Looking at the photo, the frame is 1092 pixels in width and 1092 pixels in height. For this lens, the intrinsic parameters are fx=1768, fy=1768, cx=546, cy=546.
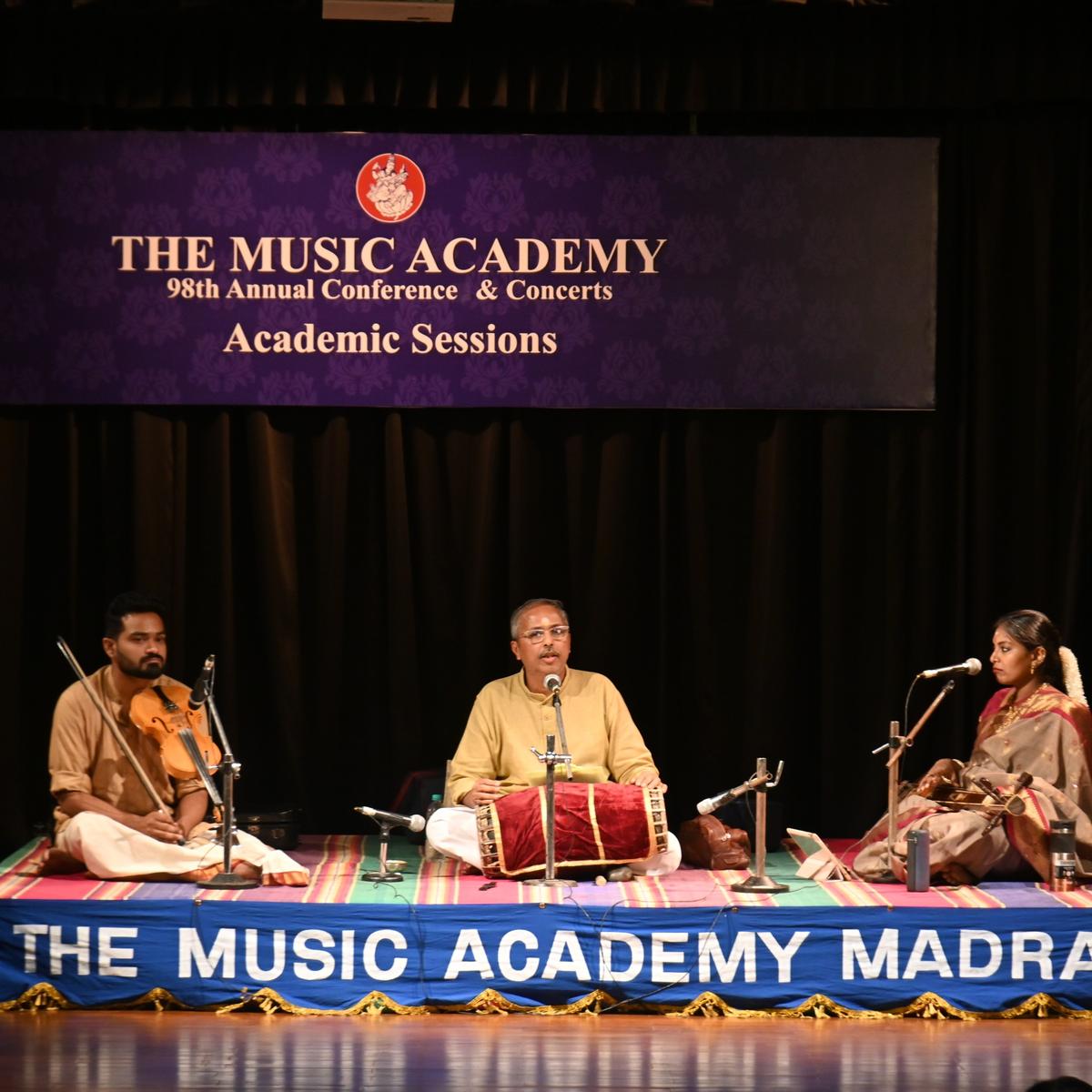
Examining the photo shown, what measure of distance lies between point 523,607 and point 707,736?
1155 millimetres

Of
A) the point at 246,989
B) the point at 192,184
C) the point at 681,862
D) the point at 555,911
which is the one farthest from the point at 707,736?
the point at 192,184

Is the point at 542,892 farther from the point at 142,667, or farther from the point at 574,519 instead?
the point at 574,519

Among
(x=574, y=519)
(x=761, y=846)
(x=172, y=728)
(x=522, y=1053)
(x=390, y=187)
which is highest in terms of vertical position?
(x=390, y=187)

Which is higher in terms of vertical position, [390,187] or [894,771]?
[390,187]

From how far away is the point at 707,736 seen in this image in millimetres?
6945

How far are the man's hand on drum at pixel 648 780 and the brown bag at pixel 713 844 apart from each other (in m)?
0.35

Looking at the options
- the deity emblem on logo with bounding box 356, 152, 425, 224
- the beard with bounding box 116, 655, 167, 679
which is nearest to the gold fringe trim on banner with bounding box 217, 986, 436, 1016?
the beard with bounding box 116, 655, 167, 679

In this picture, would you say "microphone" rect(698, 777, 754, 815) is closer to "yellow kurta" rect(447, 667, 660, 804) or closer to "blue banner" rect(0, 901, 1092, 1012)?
"blue banner" rect(0, 901, 1092, 1012)

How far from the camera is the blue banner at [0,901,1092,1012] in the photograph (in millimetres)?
5191

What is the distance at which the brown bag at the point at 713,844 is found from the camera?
20.2 ft

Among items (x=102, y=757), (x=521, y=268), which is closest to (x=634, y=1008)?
(x=102, y=757)

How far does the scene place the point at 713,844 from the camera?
6.18 m

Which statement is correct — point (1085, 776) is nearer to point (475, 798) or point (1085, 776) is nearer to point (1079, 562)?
point (1079, 562)

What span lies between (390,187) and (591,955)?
3.12m
